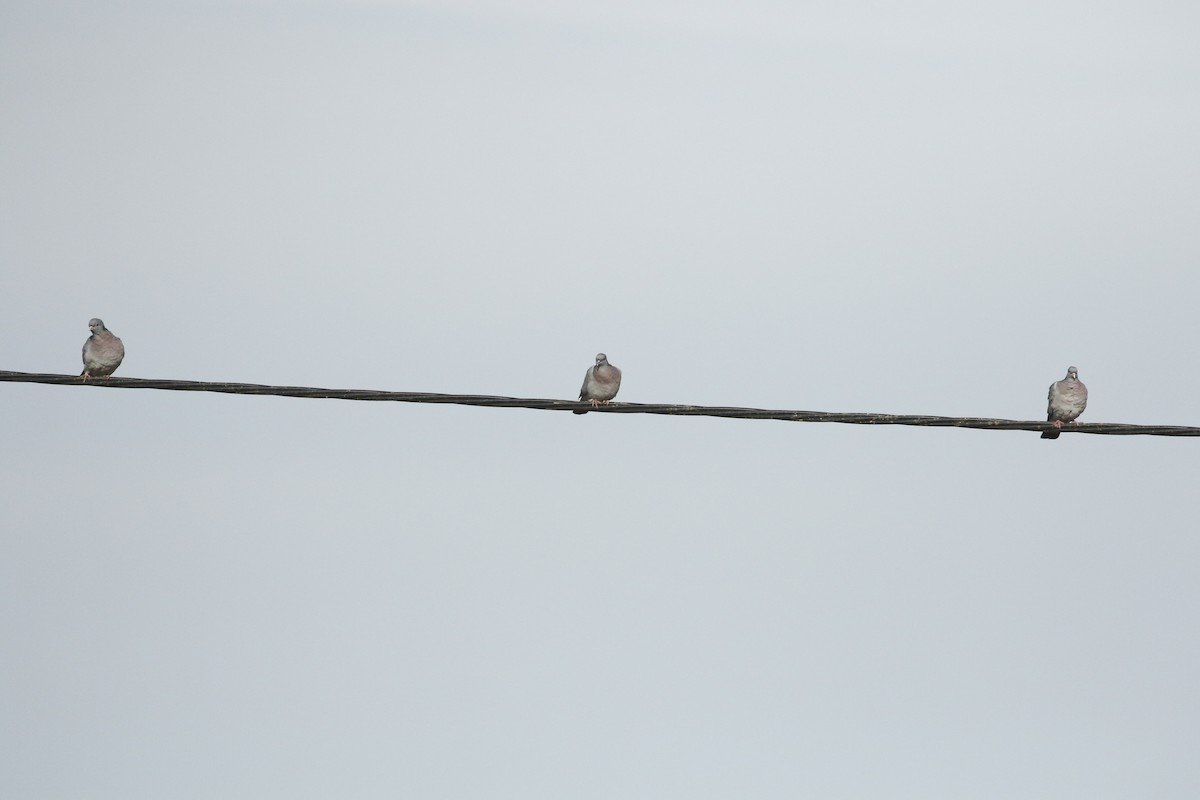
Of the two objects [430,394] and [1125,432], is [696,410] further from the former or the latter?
[1125,432]

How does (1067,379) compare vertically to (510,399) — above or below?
above

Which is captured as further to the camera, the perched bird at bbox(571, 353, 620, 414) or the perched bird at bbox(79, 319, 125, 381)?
the perched bird at bbox(571, 353, 620, 414)

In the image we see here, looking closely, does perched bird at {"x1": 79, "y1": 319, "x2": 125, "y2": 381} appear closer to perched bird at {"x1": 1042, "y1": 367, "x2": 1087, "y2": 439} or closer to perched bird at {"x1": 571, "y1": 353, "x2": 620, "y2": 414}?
perched bird at {"x1": 571, "y1": 353, "x2": 620, "y2": 414}

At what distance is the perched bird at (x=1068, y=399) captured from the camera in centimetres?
2081

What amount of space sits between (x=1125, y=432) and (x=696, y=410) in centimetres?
331

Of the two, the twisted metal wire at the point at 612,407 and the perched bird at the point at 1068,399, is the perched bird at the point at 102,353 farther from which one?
the perched bird at the point at 1068,399

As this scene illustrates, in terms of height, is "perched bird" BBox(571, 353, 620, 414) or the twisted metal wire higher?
"perched bird" BBox(571, 353, 620, 414)

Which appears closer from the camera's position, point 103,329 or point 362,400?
point 362,400

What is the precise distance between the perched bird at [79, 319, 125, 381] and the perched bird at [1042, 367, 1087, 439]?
10680 mm

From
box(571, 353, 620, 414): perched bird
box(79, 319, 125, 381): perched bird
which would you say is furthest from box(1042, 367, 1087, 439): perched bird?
box(79, 319, 125, 381): perched bird

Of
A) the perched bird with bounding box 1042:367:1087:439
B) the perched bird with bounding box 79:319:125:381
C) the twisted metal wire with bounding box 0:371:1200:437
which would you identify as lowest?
the twisted metal wire with bounding box 0:371:1200:437

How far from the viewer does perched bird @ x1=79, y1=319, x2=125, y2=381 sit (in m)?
21.6

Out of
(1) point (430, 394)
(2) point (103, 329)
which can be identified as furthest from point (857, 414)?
(2) point (103, 329)

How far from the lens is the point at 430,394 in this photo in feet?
47.1
